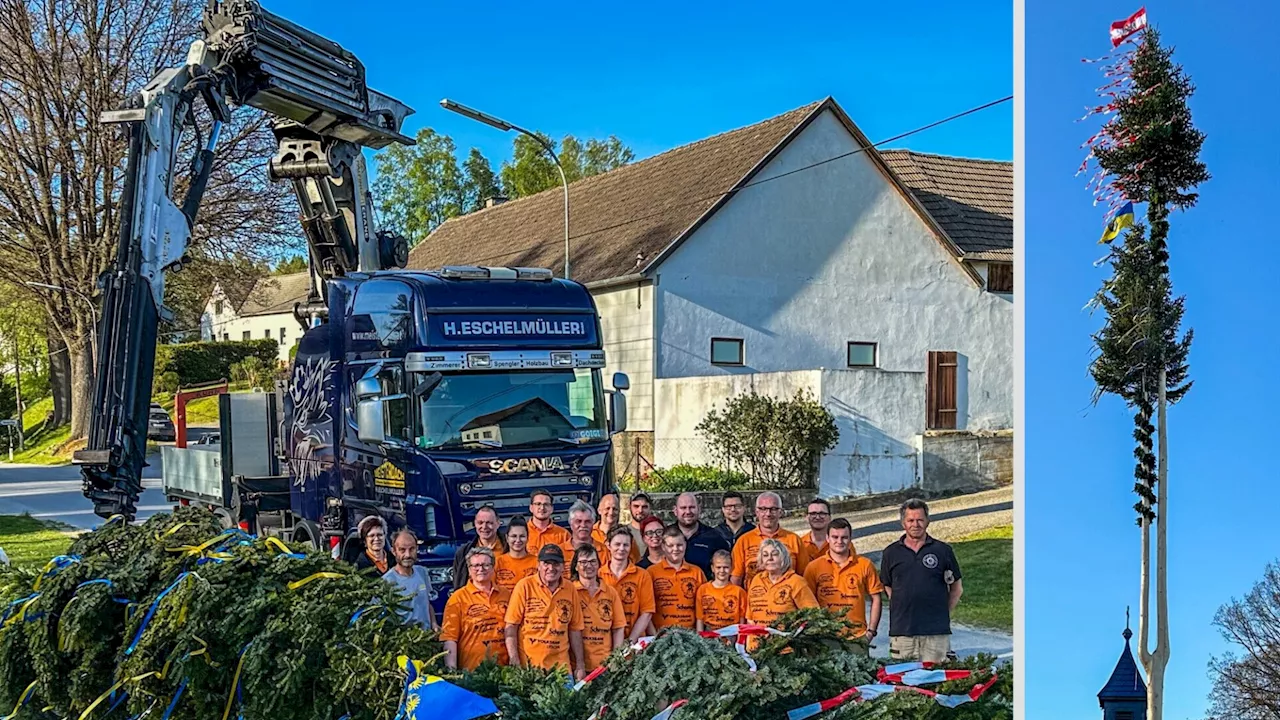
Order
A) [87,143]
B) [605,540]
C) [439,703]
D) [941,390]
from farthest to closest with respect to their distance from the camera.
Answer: [87,143] < [941,390] < [605,540] < [439,703]

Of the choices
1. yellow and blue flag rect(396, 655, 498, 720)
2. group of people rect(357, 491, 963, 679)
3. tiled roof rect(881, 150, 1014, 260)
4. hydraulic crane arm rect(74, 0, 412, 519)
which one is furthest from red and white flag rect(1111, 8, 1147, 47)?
tiled roof rect(881, 150, 1014, 260)

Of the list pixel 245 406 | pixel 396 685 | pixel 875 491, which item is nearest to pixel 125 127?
pixel 245 406

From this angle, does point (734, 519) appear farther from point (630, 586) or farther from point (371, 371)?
point (371, 371)

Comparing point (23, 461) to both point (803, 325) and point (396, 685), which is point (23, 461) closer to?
point (803, 325)

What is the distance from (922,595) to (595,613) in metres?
1.98

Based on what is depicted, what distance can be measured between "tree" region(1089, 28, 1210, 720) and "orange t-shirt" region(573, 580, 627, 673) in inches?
176

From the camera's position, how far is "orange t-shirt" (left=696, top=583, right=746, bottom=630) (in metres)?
6.62

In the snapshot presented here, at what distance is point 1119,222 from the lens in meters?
2.08

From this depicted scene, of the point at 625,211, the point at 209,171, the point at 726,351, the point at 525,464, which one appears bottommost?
the point at 525,464

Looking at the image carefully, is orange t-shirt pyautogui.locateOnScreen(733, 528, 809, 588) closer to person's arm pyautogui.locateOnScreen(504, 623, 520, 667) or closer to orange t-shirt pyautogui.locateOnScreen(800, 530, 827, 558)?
orange t-shirt pyautogui.locateOnScreen(800, 530, 827, 558)

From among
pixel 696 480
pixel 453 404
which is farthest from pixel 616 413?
pixel 696 480

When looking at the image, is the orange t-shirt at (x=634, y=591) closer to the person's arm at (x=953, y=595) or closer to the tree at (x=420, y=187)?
the person's arm at (x=953, y=595)

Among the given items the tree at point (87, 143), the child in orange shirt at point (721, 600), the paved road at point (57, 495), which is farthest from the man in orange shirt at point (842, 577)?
the tree at point (87, 143)

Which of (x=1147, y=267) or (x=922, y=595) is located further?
A: (x=922, y=595)
